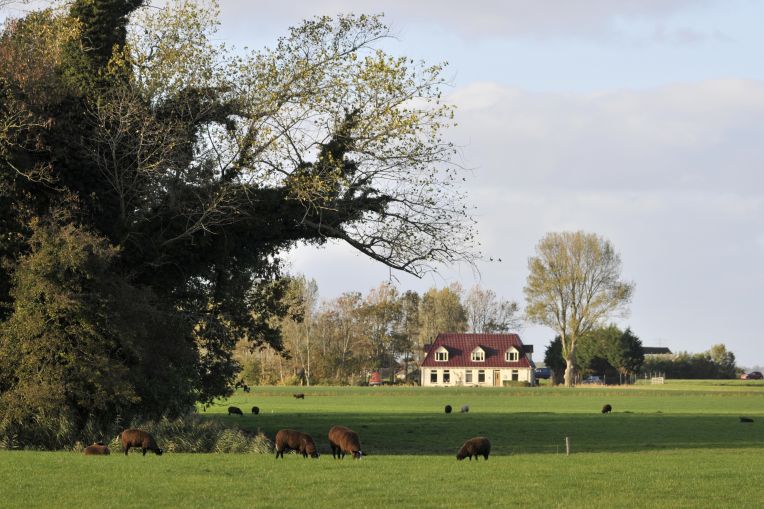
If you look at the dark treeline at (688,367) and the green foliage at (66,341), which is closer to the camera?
the green foliage at (66,341)

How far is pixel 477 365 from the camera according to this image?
533ft

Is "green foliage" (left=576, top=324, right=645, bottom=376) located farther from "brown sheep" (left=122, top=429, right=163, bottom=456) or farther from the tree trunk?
"brown sheep" (left=122, top=429, right=163, bottom=456)

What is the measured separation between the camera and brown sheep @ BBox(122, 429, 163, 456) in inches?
1151

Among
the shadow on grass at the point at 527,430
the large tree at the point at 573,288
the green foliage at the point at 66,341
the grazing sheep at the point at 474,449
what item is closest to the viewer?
the grazing sheep at the point at 474,449

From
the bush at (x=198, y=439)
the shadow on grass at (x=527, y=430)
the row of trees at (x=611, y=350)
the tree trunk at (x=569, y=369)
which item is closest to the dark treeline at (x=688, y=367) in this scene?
the row of trees at (x=611, y=350)

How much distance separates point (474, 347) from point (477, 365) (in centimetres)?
328

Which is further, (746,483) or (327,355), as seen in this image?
(327,355)

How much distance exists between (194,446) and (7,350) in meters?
6.36

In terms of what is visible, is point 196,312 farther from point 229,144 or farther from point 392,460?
point 392,460

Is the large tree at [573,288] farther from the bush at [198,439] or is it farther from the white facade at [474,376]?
the bush at [198,439]

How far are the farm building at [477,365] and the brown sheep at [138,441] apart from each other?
133 metres

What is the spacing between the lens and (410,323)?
170 meters

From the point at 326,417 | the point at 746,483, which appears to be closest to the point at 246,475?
the point at 746,483

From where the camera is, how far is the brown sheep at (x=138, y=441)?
95.9 feet
